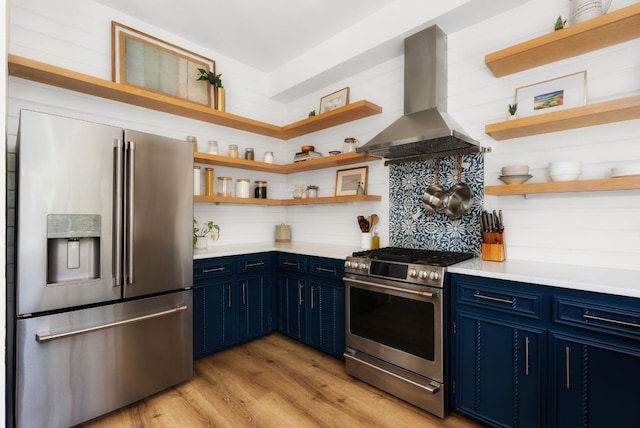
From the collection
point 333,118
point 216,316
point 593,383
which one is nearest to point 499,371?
point 593,383

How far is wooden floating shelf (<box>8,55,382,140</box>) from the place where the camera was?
2316mm

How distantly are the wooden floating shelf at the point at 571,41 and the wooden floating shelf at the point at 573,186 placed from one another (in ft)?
2.78

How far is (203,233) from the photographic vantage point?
3420mm

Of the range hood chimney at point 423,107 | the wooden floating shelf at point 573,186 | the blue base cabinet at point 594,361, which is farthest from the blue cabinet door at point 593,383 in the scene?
the range hood chimney at point 423,107

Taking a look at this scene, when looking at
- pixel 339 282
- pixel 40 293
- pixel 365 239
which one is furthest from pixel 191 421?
pixel 365 239

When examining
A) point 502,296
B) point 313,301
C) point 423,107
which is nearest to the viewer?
point 502,296

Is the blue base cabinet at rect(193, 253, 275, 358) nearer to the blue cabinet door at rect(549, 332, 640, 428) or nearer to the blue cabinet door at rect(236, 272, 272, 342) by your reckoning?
the blue cabinet door at rect(236, 272, 272, 342)

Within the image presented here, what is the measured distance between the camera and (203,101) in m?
3.34

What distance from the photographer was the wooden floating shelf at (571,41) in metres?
1.82

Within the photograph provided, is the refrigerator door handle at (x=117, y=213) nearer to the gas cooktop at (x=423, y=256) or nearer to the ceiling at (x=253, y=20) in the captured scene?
the ceiling at (x=253, y=20)

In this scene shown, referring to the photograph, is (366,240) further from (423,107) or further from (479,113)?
(479,113)

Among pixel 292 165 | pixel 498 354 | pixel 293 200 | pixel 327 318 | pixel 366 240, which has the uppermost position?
pixel 292 165

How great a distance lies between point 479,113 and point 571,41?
70 centimetres

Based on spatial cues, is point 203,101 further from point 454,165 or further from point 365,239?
point 454,165
